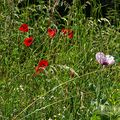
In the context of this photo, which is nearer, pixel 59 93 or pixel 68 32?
pixel 59 93

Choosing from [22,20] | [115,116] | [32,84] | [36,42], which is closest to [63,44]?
[36,42]

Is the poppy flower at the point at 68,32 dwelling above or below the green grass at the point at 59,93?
above

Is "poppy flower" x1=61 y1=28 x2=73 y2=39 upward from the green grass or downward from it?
upward

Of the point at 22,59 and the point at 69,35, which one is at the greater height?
the point at 69,35

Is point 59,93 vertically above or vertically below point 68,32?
below

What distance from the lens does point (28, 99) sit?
2.40m

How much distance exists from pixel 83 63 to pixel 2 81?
24.5 inches

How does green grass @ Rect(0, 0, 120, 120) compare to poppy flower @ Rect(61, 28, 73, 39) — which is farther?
poppy flower @ Rect(61, 28, 73, 39)

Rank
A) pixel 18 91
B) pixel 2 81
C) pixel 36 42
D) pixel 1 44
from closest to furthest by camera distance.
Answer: pixel 18 91, pixel 2 81, pixel 1 44, pixel 36 42

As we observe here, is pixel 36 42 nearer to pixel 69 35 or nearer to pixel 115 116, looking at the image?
pixel 69 35

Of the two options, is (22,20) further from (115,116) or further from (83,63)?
(115,116)

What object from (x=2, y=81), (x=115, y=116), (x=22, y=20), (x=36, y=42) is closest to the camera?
(x=115, y=116)

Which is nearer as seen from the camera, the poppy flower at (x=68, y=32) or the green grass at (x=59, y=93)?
the green grass at (x=59, y=93)

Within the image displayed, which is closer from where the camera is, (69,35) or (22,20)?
(69,35)
